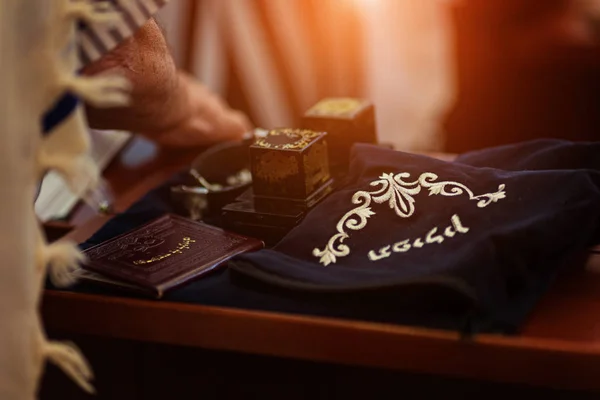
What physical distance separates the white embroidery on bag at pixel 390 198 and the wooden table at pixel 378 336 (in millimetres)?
87

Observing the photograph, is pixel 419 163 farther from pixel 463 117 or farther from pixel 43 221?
pixel 463 117

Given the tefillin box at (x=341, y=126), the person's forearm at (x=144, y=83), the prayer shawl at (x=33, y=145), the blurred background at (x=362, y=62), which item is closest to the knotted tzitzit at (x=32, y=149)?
the prayer shawl at (x=33, y=145)

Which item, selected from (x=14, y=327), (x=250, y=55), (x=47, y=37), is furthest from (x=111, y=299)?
(x=250, y=55)

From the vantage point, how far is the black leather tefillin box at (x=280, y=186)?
0.82m

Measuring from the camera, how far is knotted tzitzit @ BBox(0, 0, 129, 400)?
0.56 meters

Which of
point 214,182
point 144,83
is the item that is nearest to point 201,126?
point 214,182

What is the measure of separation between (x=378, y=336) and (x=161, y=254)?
250 millimetres

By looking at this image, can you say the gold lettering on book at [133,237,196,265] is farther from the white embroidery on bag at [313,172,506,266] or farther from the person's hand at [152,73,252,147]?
the person's hand at [152,73,252,147]

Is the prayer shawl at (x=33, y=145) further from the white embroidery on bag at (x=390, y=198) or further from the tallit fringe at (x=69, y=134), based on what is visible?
the white embroidery on bag at (x=390, y=198)

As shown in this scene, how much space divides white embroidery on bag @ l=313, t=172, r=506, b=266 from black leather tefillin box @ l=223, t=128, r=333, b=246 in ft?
0.20

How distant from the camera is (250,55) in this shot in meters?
1.66

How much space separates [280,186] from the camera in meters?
0.83

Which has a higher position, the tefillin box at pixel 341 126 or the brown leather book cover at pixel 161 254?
the tefillin box at pixel 341 126

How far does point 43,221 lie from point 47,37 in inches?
19.3
